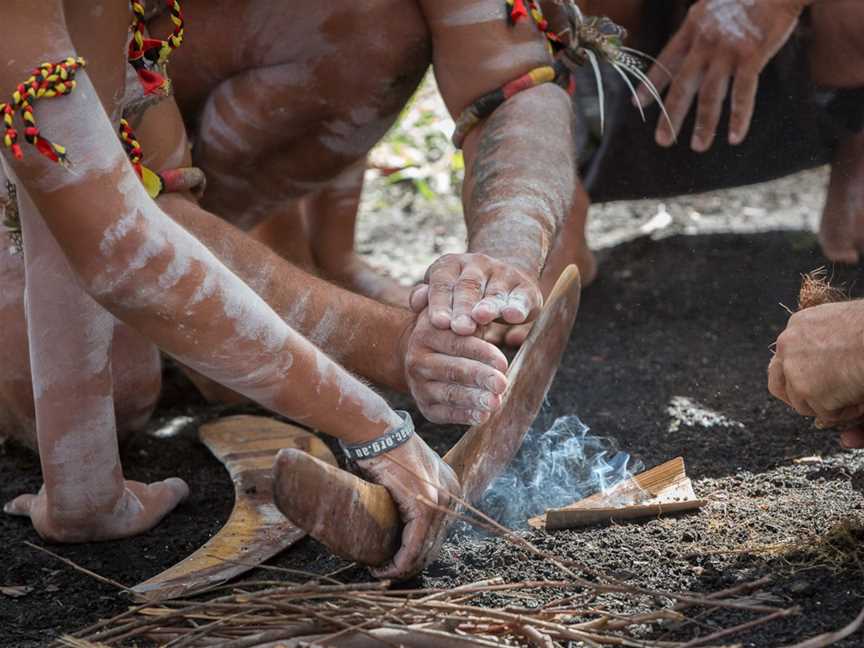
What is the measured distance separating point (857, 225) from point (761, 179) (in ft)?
1.13

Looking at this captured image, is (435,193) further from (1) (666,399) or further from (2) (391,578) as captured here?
(2) (391,578)

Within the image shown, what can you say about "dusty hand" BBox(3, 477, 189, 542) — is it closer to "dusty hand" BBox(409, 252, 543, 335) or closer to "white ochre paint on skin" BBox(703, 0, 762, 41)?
"dusty hand" BBox(409, 252, 543, 335)

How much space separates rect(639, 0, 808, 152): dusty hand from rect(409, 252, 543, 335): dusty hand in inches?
48.6

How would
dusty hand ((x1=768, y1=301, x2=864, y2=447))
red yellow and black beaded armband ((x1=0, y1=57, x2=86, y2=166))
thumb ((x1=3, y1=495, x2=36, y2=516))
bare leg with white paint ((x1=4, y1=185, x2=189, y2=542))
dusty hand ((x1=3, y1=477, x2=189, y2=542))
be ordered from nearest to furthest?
red yellow and black beaded armband ((x1=0, y1=57, x2=86, y2=166)) < dusty hand ((x1=768, y1=301, x2=864, y2=447)) < bare leg with white paint ((x1=4, y1=185, x2=189, y2=542)) < dusty hand ((x1=3, y1=477, x2=189, y2=542)) < thumb ((x1=3, y1=495, x2=36, y2=516))

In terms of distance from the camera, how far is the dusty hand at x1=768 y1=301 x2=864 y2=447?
2023 mm

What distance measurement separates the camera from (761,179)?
13.1ft

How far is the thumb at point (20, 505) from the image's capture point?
2.68 metres

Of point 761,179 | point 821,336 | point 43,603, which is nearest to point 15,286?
point 43,603

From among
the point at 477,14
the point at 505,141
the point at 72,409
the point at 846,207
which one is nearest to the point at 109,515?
the point at 72,409

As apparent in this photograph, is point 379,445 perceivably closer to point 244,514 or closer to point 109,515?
point 244,514

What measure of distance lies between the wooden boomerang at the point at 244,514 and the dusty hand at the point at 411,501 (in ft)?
0.76

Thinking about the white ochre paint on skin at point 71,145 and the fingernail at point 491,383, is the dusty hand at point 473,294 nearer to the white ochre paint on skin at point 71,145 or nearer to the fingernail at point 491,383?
the fingernail at point 491,383

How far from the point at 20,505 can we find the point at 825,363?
176 cm

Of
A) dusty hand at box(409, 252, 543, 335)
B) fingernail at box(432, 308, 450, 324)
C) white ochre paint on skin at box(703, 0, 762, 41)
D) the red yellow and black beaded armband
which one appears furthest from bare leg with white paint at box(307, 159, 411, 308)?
the red yellow and black beaded armband
